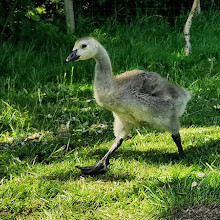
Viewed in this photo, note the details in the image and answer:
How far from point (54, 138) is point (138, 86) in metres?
1.50

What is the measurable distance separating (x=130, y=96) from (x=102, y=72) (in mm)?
353

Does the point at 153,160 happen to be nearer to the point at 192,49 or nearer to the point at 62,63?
the point at 62,63

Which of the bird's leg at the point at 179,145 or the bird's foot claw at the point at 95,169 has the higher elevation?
the bird's leg at the point at 179,145

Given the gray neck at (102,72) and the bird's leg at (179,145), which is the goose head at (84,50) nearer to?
the gray neck at (102,72)

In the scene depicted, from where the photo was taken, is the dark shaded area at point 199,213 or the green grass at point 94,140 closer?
the dark shaded area at point 199,213

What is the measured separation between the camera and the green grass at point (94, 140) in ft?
10.8

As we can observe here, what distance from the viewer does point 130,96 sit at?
363cm

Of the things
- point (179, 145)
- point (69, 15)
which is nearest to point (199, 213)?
point (179, 145)

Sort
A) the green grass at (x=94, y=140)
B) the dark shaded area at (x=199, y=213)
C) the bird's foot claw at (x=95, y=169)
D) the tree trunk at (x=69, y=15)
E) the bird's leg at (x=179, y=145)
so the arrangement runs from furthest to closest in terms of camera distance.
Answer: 1. the tree trunk at (x=69, y=15)
2. the bird's leg at (x=179, y=145)
3. the bird's foot claw at (x=95, y=169)
4. the green grass at (x=94, y=140)
5. the dark shaded area at (x=199, y=213)

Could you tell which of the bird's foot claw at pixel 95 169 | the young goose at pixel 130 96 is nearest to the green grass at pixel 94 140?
the bird's foot claw at pixel 95 169

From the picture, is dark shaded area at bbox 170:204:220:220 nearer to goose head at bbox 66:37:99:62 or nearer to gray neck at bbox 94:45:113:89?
gray neck at bbox 94:45:113:89

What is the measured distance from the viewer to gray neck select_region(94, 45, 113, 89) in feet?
12.0

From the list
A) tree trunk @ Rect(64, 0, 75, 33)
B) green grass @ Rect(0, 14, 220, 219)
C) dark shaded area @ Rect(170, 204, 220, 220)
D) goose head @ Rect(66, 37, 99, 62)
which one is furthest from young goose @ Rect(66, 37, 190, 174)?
tree trunk @ Rect(64, 0, 75, 33)

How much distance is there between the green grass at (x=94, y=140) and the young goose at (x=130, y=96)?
39cm
